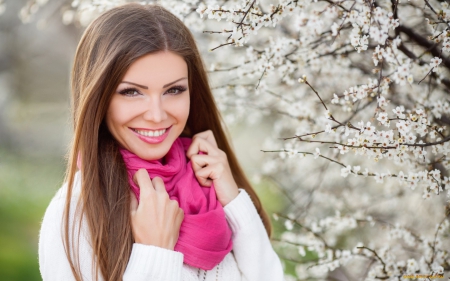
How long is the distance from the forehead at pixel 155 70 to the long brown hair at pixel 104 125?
0.06 feet

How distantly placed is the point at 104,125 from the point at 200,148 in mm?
371

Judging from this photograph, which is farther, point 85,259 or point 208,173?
point 208,173

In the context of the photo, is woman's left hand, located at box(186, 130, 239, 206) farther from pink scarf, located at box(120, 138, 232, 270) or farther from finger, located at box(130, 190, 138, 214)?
finger, located at box(130, 190, 138, 214)

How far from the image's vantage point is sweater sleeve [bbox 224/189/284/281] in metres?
1.65

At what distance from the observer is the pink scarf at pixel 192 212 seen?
152cm

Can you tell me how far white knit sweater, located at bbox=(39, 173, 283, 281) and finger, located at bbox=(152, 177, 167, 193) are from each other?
0.62 feet

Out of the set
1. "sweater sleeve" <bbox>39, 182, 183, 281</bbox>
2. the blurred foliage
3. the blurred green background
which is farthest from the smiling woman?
the blurred green background

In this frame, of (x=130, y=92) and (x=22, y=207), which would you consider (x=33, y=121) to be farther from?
(x=130, y=92)

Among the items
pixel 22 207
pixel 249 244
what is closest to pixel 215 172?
pixel 249 244

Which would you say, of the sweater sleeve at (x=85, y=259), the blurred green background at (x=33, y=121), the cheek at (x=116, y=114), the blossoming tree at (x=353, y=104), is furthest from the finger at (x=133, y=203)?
the blurred green background at (x=33, y=121)

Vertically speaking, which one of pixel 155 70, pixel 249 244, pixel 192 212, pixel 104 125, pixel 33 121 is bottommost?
pixel 33 121

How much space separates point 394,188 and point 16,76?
4904mm

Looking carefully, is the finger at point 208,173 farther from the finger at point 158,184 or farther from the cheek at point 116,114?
the cheek at point 116,114

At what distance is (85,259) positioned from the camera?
1.40 metres
